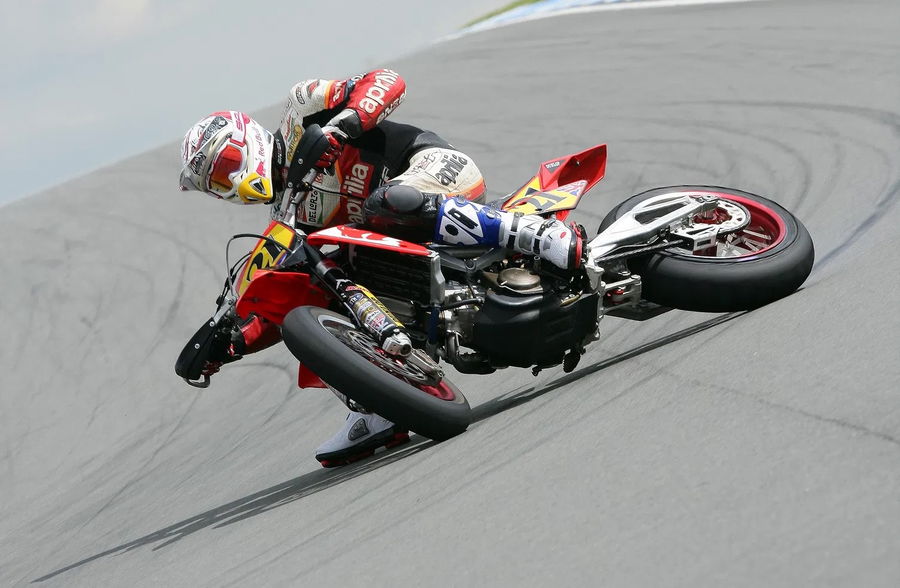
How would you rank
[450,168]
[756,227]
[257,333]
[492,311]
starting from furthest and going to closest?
1. [756,227]
2. [450,168]
3. [257,333]
4. [492,311]

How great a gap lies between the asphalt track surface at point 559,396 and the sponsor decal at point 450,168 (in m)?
1.10

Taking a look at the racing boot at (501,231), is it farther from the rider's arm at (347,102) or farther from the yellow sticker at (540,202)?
the rider's arm at (347,102)

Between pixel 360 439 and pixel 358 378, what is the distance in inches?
43.5

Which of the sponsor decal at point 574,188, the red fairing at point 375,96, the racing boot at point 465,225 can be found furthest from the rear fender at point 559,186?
the red fairing at point 375,96

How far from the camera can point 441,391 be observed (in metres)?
4.60

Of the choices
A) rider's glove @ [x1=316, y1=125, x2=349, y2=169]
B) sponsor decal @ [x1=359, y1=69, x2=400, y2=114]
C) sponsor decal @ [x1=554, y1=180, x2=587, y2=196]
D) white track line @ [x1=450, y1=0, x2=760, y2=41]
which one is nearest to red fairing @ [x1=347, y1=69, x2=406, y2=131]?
sponsor decal @ [x1=359, y1=69, x2=400, y2=114]

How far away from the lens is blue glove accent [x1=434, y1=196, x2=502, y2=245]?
455cm

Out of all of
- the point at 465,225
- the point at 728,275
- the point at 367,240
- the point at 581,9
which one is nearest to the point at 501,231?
the point at 465,225

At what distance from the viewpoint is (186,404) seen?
751 cm

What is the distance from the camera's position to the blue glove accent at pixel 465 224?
455 cm

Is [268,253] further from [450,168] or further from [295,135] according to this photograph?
[450,168]

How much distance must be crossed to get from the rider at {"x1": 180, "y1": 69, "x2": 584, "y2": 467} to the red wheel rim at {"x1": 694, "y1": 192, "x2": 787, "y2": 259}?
3.01ft

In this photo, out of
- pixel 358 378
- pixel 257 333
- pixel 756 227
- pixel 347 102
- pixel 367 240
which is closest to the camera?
pixel 358 378

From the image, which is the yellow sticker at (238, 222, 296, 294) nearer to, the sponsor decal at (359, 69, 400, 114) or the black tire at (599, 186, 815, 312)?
the sponsor decal at (359, 69, 400, 114)
